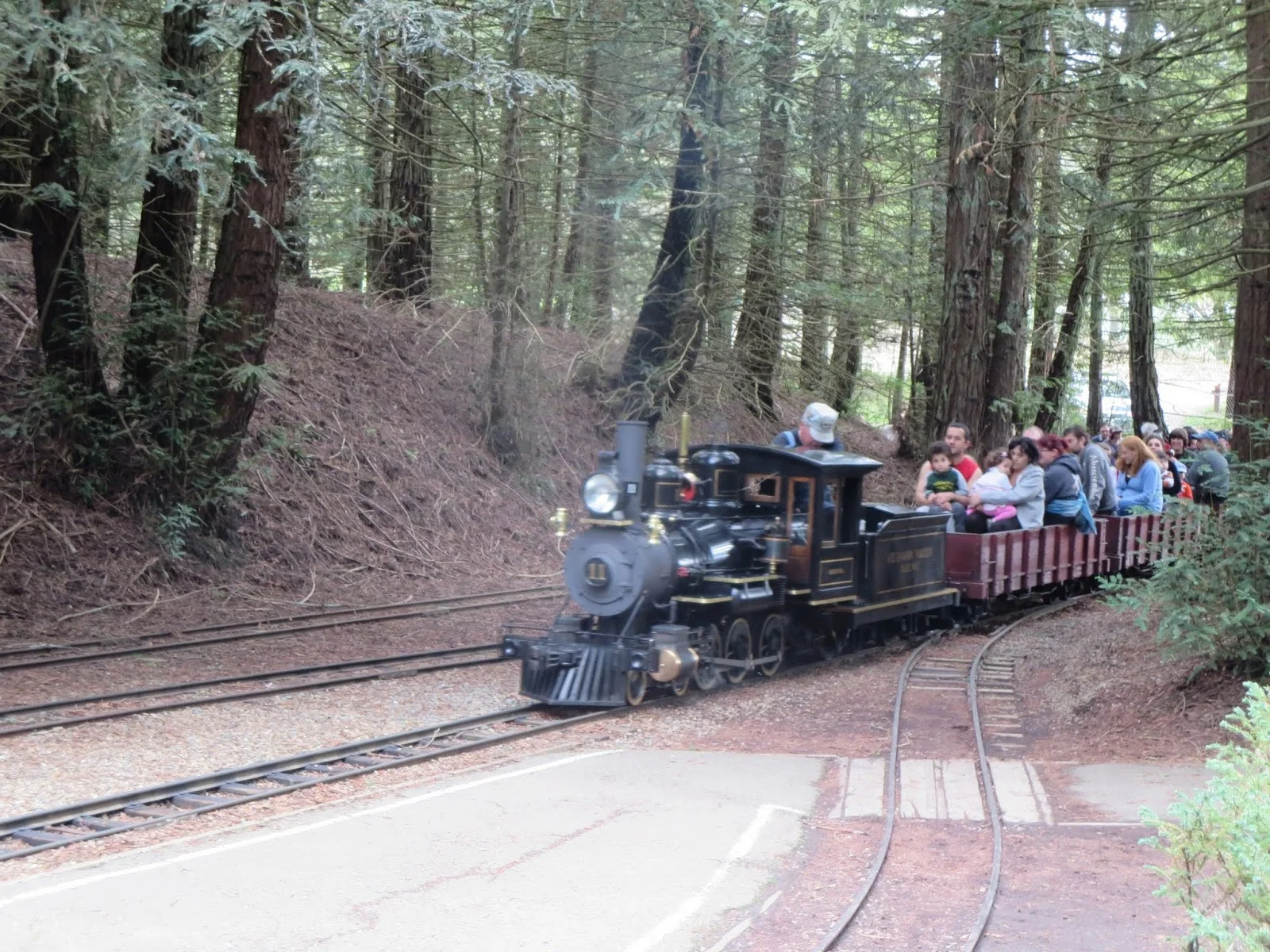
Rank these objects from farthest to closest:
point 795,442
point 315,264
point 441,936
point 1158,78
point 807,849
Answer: point 315,264, point 1158,78, point 795,442, point 807,849, point 441,936

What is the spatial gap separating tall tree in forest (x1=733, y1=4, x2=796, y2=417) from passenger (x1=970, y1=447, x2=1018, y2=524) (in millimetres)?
4893

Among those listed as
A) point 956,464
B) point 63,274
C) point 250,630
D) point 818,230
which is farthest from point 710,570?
point 818,230

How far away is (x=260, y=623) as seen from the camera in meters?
13.3

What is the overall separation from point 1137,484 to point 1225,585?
981cm

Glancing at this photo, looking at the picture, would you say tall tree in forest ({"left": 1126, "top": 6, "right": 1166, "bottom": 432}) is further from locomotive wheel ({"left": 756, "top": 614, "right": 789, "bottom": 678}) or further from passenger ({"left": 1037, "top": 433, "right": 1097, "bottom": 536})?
locomotive wheel ({"left": 756, "top": 614, "right": 789, "bottom": 678})

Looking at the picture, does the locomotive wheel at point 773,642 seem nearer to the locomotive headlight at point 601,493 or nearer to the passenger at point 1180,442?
the locomotive headlight at point 601,493

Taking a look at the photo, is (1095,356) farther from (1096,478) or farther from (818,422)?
(818,422)

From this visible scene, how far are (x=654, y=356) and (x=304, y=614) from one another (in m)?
8.43

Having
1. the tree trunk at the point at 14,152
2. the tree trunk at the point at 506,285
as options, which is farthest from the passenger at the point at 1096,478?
the tree trunk at the point at 14,152

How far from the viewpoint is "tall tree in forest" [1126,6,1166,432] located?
10.9m

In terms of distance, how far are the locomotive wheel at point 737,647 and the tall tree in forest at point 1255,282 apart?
4.52 meters

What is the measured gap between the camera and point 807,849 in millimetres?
6809

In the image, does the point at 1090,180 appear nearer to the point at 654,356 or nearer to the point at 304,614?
the point at 654,356

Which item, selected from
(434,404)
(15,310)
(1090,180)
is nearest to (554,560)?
(434,404)
